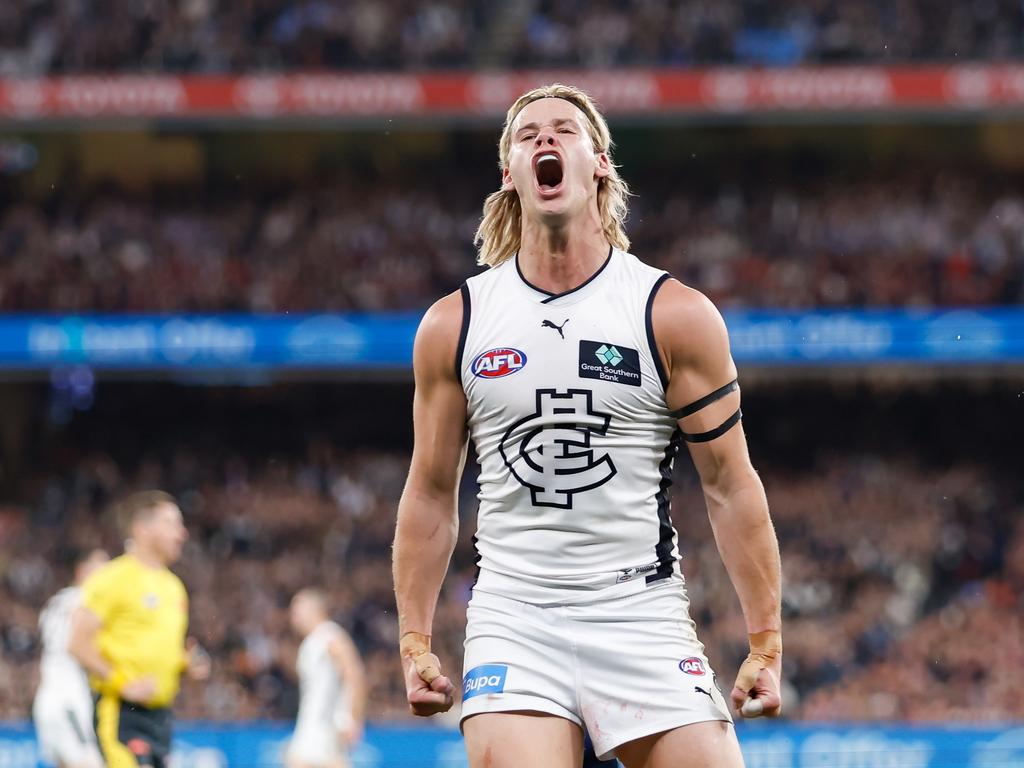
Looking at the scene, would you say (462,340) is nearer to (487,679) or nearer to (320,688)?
(487,679)

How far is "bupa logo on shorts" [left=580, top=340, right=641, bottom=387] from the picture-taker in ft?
11.6

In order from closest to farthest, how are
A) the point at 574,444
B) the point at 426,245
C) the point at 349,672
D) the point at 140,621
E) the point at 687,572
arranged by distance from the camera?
the point at 574,444, the point at 140,621, the point at 349,672, the point at 687,572, the point at 426,245

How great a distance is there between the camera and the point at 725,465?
3654 millimetres

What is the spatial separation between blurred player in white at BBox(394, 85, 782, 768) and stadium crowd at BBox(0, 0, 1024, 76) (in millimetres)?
16252

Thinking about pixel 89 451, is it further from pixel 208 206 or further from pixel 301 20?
pixel 301 20

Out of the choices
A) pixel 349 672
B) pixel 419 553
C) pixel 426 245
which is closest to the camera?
pixel 419 553

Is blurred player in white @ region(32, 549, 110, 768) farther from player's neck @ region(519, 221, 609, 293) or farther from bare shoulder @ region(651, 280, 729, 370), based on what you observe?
bare shoulder @ region(651, 280, 729, 370)

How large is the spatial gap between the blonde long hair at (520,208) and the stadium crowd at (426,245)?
15.5 m

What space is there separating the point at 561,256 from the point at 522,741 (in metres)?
1.07

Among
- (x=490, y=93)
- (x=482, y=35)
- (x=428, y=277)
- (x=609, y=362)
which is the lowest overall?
(x=609, y=362)

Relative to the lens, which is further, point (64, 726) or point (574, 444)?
point (64, 726)

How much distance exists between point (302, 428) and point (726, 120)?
6530 mm

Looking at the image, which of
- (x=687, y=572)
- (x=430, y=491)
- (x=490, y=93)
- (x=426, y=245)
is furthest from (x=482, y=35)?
(x=430, y=491)

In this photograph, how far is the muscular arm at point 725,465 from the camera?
356cm
